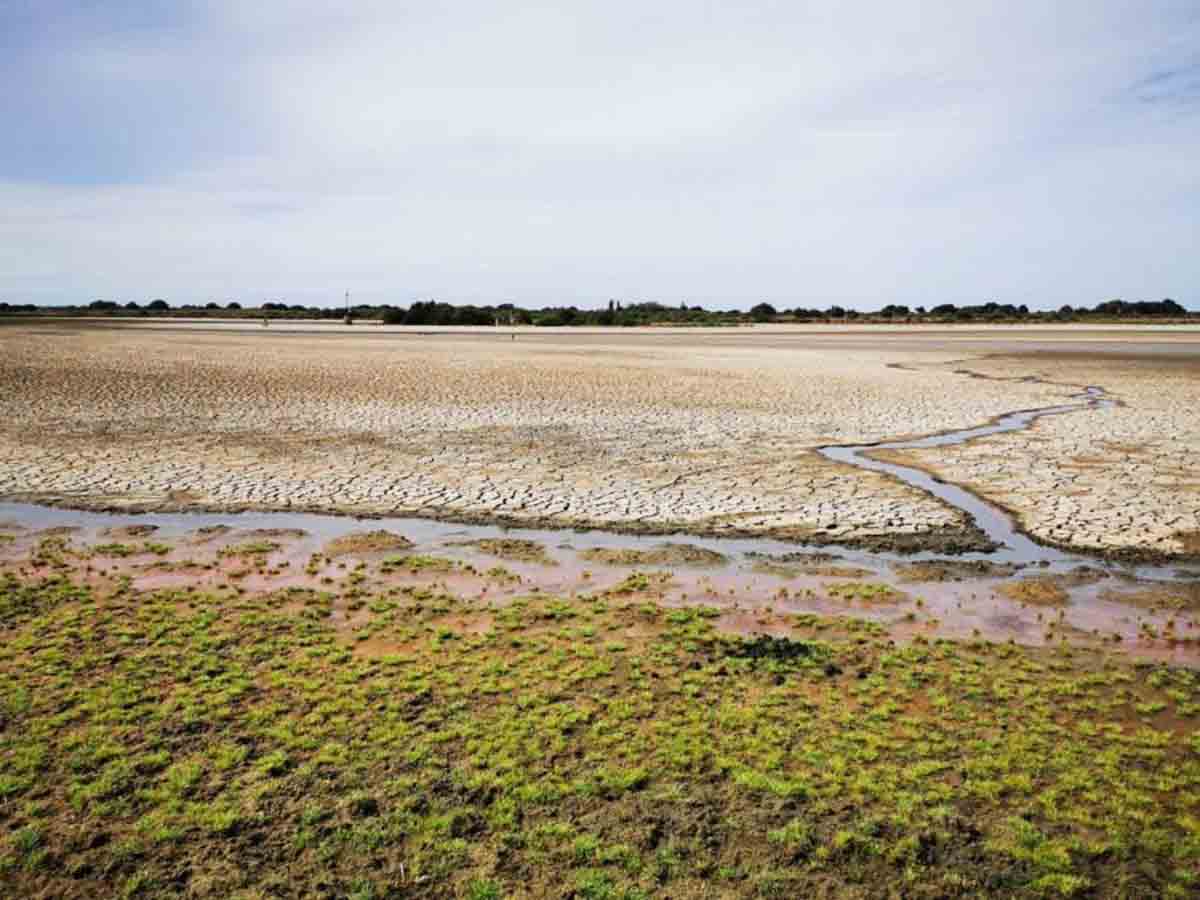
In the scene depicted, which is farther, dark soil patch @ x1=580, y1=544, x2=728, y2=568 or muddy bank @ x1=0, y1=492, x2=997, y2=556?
muddy bank @ x1=0, y1=492, x2=997, y2=556

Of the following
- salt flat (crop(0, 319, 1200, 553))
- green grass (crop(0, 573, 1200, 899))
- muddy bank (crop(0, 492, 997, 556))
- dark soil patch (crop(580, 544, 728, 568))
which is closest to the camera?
green grass (crop(0, 573, 1200, 899))

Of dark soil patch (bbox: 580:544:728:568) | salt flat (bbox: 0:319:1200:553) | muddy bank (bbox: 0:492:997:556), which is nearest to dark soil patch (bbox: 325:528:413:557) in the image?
muddy bank (bbox: 0:492:997:556)

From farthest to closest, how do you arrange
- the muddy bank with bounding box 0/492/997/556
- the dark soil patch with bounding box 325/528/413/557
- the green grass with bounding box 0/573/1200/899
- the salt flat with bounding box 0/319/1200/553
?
1. the salt flat with bounding box 0/319/1200/553
2. the muddy bank with bounding box 0/492/997/556
3. the dark soil patch with bounding box 325/528/413/557
4. the green grass with bounding box 0/573/1200/899

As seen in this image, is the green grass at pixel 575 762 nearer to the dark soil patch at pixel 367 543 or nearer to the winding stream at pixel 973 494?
the dark soil patch at pixel 367 543

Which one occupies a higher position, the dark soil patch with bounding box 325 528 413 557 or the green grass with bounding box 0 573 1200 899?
the dark soil patch with bounding box 325 528 413 557

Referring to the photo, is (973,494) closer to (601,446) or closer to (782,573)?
(782,573)

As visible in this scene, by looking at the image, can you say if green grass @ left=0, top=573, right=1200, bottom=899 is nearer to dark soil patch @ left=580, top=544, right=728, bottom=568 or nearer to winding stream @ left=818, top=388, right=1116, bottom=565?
dark soil patch @ left=580, top=544, right=728, bottom=568


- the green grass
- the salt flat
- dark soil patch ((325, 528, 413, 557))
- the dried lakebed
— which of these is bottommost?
the green grass
